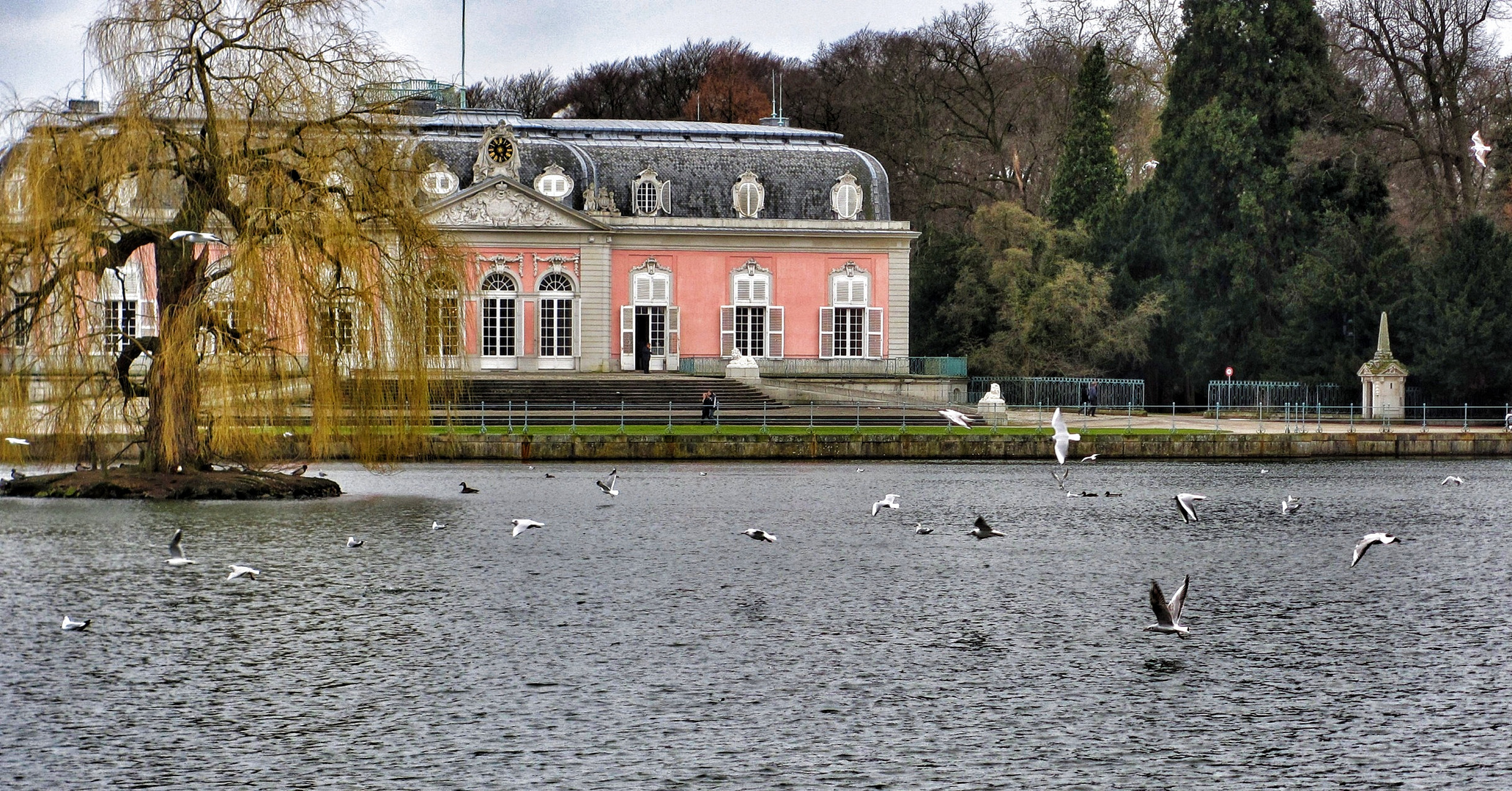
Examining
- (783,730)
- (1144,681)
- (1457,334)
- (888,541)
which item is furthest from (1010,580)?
(1457,334)

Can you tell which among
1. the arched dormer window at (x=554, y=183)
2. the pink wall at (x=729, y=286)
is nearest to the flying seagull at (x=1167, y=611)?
the arched dormer window at (x=554, y=183)

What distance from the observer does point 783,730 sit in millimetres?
13656

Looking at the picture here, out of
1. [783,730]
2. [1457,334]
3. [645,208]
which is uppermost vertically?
[645,208]

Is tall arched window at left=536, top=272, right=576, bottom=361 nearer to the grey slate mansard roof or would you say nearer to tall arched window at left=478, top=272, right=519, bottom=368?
tall arched window at left=478, top=272, right=519, bottom=368

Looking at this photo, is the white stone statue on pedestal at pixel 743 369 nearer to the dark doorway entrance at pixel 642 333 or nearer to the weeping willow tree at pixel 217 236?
the dark doorway entrance at pixel 642 333

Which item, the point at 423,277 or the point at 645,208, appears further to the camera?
the point at 645,208

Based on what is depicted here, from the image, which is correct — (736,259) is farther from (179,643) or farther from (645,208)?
(179,643)

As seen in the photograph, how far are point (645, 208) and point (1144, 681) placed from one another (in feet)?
160

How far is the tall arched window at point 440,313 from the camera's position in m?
29.9

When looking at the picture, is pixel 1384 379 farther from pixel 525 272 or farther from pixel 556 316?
pixel 525 272

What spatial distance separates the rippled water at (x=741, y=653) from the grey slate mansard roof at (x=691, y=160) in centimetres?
3467

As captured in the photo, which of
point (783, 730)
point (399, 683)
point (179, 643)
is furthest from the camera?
point (179, 643)

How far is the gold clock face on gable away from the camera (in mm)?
60781

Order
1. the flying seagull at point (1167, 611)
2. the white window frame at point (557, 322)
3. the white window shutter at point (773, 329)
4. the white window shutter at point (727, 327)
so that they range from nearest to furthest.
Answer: the flying seagull at point (1167, 611), the white window frame at point (557, 322), the white window shutter at point (727, 327), the white window shutter at point (773, 329)
